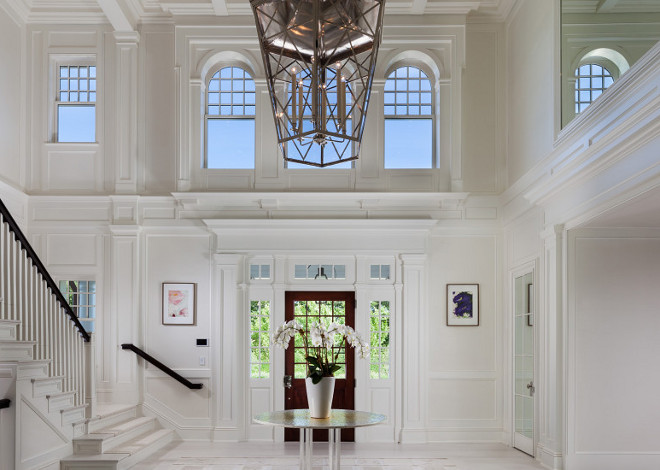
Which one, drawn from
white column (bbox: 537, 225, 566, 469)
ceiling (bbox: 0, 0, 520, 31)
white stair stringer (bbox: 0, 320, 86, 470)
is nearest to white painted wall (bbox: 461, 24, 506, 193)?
ceiling (bbox: 0, 0, 520, 31)

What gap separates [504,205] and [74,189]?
5.65 m

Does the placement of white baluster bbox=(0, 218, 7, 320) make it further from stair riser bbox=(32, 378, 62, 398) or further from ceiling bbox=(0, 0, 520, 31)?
ceiling bbox=(0, 0, 520, 31)

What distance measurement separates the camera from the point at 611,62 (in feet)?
21.2

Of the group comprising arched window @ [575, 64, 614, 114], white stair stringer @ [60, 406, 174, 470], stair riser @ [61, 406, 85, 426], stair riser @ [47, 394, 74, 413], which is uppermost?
arched window @ [575, 64, 614, 114]

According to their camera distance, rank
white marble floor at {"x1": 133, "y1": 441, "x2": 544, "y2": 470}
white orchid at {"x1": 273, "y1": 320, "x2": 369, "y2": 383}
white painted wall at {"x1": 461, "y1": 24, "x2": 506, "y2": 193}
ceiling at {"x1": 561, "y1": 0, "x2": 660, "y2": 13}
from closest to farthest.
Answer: ceiling at {"x1": 561, "y1": 0, "x2": 660, "y2": 13}, white orchid at {"x1": 273, "y1": 320, "x2": 369, "y2": 383}, white marble floor at {"x1": 133, "y1": 441, "x2": 544, "y2": 470}, white painted wall at {"x1": 461, "y1": 24, "x2": 506, "y2": 193}

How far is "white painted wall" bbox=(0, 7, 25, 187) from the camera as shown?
9.82 m

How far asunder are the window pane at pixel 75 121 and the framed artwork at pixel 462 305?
5.26 m

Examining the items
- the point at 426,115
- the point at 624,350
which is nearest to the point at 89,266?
the point at 426,115

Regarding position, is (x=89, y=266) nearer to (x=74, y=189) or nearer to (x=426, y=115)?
(x=74, y=189)

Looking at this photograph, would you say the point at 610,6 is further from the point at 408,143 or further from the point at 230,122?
the point at 230,122

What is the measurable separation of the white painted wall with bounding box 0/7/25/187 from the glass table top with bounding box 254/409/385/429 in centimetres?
499

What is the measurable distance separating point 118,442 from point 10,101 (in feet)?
15.1

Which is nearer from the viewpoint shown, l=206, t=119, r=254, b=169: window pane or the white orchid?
the white orchid

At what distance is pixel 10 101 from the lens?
33.0ft
